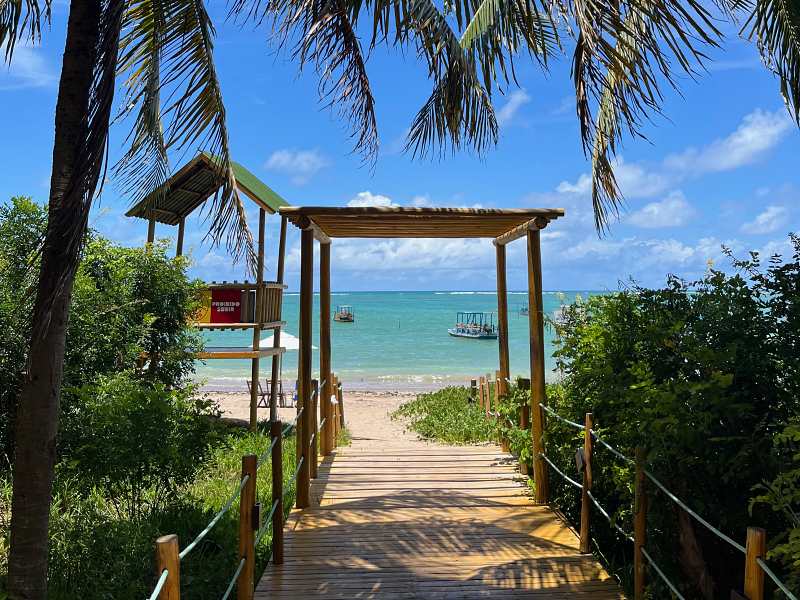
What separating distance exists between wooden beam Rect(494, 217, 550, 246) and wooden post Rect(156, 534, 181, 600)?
458 cm

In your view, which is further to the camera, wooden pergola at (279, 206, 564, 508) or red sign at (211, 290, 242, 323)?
red sign at (211, 290, 242, 323)

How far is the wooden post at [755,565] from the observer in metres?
2.51

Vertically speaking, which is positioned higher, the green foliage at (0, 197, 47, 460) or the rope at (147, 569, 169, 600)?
the green foliage at (0, 197, 47, 460)

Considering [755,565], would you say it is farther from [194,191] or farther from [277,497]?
[194,191]

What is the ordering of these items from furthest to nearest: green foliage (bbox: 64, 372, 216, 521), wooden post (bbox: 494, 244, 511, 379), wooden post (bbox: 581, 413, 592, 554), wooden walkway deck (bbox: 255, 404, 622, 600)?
1. wooden post (bbox: 494, 244, 511, 379)
2. green foliage (bbox: 64, 372, 216, 521)
3. wooden post (bbox: 581, 413, 592, 554)
4. wooden walkway deck (bbox: 255, 404, 622, 600)

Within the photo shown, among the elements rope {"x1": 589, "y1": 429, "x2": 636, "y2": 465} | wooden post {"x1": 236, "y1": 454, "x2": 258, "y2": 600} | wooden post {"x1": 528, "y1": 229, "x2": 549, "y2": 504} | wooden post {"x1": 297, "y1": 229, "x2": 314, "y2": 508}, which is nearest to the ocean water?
wooden post {"x1": 528, "y1": 229, "x2": 549, "y2": 504}

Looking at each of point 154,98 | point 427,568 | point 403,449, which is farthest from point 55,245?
point 403,449

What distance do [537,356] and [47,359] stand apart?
13.9 feet

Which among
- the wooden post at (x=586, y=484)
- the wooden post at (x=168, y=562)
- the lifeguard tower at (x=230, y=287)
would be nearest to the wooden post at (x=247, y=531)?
the wooden post at (x=168, y=562)

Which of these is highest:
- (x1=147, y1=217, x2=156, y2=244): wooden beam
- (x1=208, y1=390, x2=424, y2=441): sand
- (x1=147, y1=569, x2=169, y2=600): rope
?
(x1=147, y1=217, x2=156, y2=244): wooden beam

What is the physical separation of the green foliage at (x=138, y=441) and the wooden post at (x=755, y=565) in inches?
169

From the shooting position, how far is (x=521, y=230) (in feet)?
22.7

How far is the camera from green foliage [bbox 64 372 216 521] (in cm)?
562

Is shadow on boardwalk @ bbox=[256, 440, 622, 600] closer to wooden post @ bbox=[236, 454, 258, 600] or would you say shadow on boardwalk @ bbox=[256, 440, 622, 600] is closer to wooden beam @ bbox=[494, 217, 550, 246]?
wooden post @ bbox=[236, 454, 258, 600]
